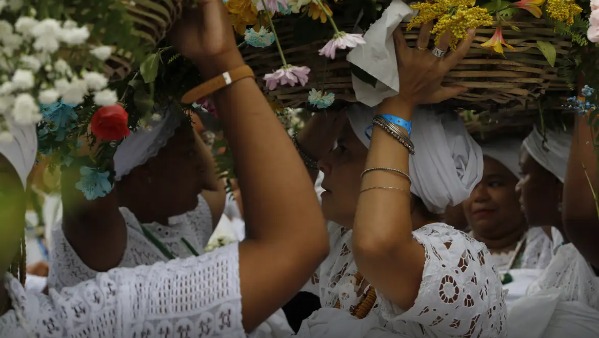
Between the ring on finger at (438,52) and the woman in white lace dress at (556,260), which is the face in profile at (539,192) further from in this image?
the ring on finger at (438,52)

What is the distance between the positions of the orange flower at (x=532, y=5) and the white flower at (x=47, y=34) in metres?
1.31

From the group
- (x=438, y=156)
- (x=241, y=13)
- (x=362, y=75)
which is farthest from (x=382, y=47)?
(x=438, y=156)

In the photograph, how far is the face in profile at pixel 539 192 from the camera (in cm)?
403

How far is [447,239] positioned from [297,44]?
657 mm

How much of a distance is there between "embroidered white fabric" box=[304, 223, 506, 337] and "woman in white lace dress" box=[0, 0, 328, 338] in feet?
2.01

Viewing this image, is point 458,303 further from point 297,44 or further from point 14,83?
point 14,83

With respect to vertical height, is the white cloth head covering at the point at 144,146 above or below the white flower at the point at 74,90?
below

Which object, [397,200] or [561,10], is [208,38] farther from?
[561,10]

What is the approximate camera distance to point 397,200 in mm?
2367

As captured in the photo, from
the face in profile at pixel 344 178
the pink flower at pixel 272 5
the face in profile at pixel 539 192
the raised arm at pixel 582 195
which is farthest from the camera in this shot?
the face in profile at pixel 539 192

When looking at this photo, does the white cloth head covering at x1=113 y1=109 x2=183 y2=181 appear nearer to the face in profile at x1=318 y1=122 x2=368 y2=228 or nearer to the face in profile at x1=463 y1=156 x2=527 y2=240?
the face in profile at x1=318 y1=122 x2=368 y2=228

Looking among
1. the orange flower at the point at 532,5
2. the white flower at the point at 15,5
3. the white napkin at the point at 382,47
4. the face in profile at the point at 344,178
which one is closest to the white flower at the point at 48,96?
the white flower at the point at 15,5

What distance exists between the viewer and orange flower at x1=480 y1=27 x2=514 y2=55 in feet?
7.41

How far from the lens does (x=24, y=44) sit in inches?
56.2
